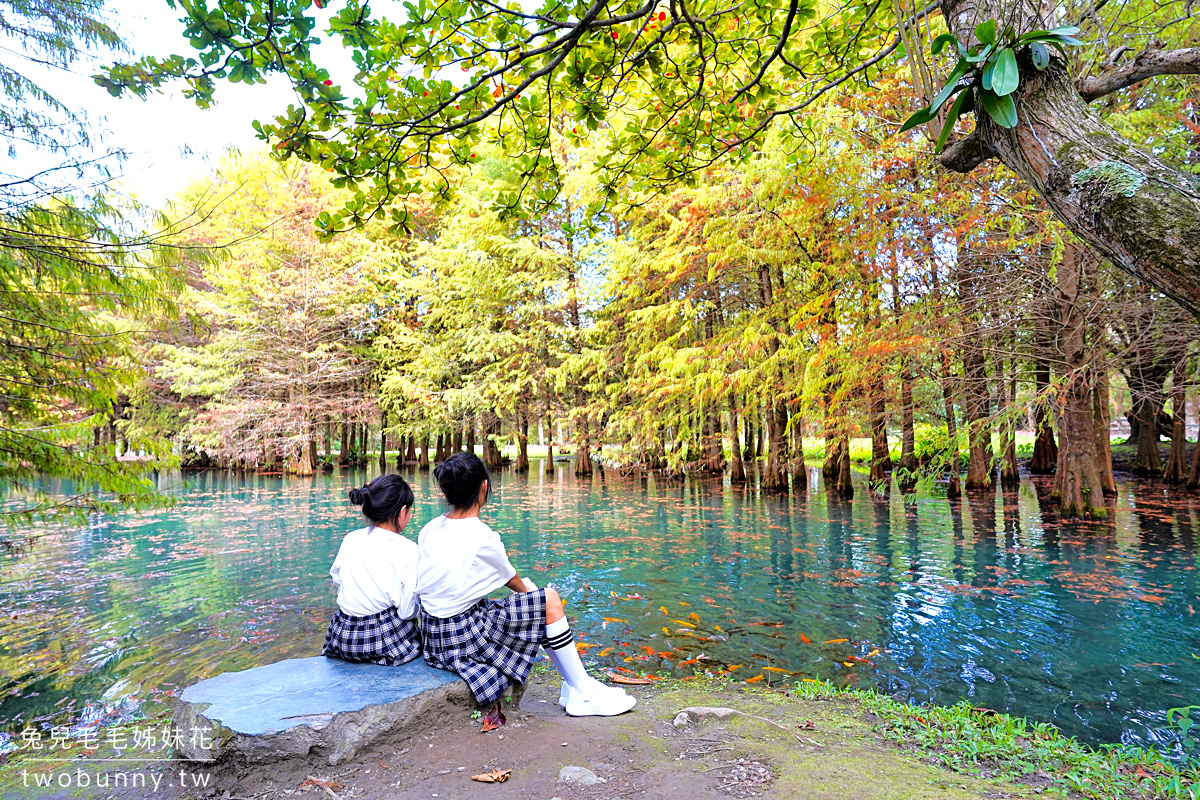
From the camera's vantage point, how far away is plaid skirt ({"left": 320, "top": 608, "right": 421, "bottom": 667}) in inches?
140

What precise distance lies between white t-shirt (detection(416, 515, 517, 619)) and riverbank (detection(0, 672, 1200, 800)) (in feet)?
2.03

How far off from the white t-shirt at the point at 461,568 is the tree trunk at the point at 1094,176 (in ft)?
9.39

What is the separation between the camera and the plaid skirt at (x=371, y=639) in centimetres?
354

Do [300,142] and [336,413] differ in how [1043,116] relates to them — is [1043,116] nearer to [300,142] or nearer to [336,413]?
[300,142]

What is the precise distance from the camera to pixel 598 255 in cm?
2081

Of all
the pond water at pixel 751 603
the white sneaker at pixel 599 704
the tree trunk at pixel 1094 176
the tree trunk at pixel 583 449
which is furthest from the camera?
the tree trunk at pixel 583 449

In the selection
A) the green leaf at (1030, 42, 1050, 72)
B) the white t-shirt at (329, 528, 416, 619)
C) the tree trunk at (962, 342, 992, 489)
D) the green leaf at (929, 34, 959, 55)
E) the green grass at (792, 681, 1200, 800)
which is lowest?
the green grass at (792, 681, 1200, 800)

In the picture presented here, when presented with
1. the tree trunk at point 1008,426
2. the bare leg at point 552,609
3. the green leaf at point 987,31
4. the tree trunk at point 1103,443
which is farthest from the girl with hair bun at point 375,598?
the tree trunk at point 1103,443

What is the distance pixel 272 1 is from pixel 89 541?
11958mm

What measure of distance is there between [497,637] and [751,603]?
403 centimetres

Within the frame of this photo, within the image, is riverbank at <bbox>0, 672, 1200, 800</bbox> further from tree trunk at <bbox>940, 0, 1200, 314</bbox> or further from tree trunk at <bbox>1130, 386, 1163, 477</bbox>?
tree trunk at <bbox>1130, 386, 1163, 477</bbox>

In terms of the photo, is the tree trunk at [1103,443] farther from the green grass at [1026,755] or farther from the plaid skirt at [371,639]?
the plaid skirt at [371,639]

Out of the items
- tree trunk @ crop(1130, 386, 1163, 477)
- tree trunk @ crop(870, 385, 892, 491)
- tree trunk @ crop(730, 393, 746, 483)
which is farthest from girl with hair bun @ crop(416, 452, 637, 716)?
tree trunk @ crop(1130, 386, 1163, 477)

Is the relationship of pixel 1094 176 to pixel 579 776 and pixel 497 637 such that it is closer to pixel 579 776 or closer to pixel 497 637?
pixel 579 776
